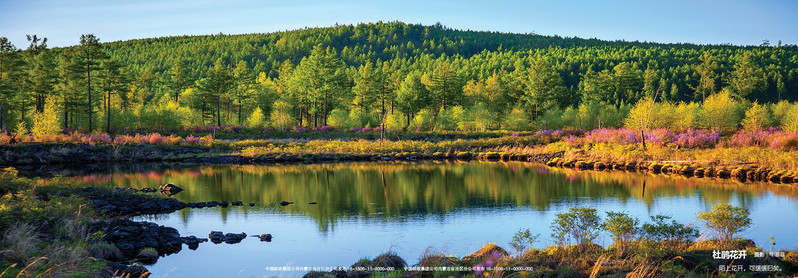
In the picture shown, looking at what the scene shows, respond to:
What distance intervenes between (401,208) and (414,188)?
6179mm

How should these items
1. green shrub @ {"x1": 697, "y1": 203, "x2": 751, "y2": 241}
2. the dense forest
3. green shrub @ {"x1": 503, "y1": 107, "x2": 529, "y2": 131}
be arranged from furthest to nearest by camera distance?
green shrub @ {"x1": 503, "y1": 107, "x2": 529, "y2": 131}
the dense forest
green shrub @ {"x1": 697, "y1": 203, "x2": 751, "y2": 241}

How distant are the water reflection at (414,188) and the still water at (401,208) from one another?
7 centimetres

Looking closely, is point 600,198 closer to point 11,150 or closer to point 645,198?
point 645,198

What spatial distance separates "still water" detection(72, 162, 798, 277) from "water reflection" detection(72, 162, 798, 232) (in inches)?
2.6

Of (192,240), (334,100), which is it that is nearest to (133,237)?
(192,240)

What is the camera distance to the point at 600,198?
24531 mm

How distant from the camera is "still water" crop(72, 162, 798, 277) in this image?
1552cm

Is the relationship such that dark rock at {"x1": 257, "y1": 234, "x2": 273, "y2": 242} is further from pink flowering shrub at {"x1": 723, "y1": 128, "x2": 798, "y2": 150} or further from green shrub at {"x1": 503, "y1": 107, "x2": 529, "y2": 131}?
green shrub at {"x1": 503, "y1": 107, "x2": 529, "y2": 131}

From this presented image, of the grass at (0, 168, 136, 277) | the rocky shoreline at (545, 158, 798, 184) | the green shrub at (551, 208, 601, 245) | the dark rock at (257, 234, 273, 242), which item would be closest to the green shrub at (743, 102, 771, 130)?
the rocky shoreline at (545, 158, 798, 184)

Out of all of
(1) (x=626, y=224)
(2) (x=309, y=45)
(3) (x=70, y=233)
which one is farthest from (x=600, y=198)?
(2) (x=309, y=45)

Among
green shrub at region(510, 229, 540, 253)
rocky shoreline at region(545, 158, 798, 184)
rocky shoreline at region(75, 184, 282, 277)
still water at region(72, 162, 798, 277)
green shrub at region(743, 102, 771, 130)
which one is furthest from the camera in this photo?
green shrub at region(743, 102, 771, 130)

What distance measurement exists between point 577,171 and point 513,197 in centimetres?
1413

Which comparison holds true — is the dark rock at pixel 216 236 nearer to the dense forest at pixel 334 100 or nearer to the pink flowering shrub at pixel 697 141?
the dense forest at pixel 334 100

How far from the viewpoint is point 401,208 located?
22844mm
